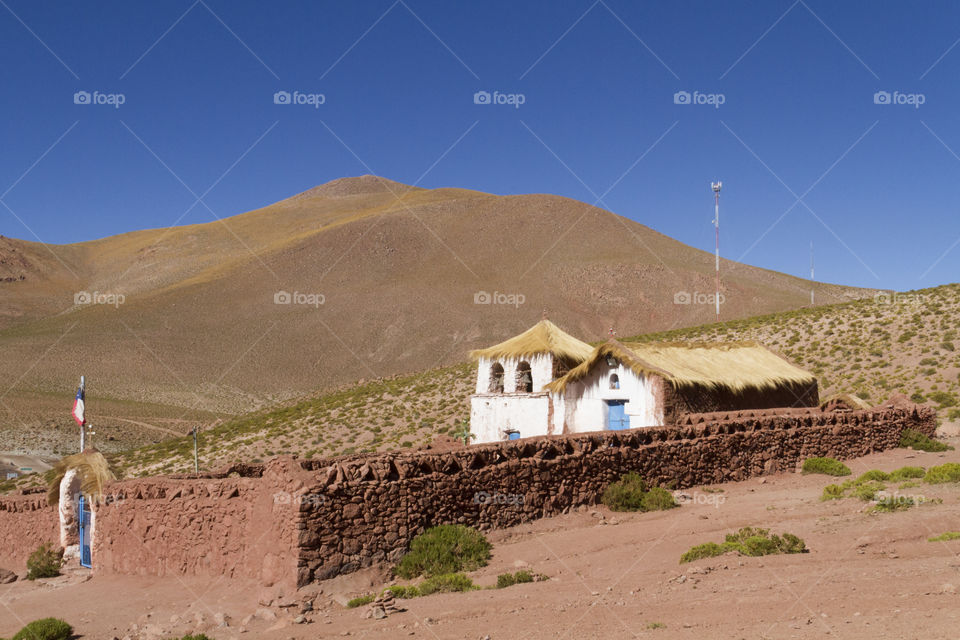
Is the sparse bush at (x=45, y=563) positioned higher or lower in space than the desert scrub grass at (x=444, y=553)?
lower

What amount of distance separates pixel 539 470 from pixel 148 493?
20.5 ft

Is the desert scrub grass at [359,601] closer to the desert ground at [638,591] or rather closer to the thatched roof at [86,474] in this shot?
the desert ground at [638,591]

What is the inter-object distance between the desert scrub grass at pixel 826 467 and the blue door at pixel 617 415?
189 inches

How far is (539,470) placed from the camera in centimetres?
1295

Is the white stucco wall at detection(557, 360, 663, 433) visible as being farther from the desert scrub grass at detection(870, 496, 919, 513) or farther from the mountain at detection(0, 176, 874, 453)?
the mountain at detection(0, 176, 874, 453)

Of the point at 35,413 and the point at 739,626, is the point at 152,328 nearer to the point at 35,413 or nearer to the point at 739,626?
the point at 35,413

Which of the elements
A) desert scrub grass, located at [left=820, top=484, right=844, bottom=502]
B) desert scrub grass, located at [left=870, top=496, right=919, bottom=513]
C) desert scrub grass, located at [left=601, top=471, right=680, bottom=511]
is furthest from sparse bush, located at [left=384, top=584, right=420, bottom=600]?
desert scrub grass, located at [left=820, top=484, right=844, bottom=502]

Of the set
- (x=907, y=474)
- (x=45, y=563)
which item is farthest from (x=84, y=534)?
(x=907, y=474)

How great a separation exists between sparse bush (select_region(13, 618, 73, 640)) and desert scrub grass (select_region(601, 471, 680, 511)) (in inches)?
319

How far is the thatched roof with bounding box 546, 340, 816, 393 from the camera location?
20.8 m

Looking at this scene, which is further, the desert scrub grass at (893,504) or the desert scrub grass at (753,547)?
the desert scrub grass at (893,504)

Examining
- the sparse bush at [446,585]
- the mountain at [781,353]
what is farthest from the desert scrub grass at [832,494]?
the mountain at [781,353]

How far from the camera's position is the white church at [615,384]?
20.5 m

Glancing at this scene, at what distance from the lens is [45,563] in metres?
15.1
